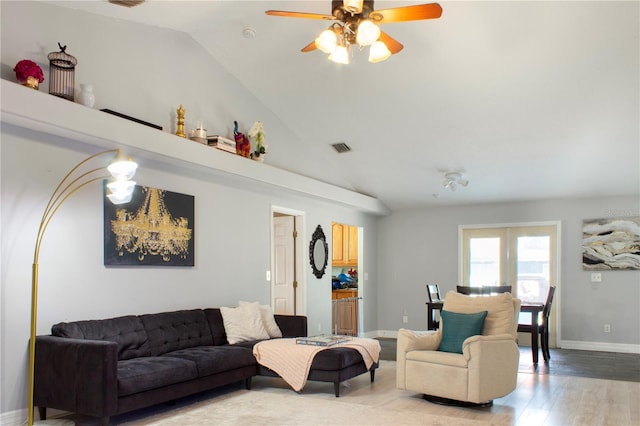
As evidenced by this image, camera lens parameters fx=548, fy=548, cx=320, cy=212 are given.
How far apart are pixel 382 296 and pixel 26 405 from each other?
670 cm

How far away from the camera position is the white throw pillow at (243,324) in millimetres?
5711

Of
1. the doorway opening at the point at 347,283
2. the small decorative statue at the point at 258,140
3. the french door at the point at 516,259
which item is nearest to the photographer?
the small decorative statue at the point at 258,140

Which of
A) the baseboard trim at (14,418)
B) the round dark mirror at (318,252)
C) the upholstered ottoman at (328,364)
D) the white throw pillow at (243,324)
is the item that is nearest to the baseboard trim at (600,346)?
the round dark mirror at (318,252)

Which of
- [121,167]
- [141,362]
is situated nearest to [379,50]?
[121,167]

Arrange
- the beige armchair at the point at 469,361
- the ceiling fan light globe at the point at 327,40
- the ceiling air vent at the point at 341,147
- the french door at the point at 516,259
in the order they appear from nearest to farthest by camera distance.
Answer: the ceiling fan light globe at the point at 327,40 < the beige armchair at the point at 469,361 < the ceiling air vent at the point at 341,147 < the french door at the point at 516,259

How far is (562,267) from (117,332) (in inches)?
260

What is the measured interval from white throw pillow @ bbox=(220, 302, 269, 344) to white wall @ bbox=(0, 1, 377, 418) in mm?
394

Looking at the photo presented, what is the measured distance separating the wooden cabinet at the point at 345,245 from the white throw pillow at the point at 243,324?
151 inches

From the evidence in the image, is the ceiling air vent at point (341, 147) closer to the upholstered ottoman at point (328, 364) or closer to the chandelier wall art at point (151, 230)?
the chandelier wall art at point (151, 230)

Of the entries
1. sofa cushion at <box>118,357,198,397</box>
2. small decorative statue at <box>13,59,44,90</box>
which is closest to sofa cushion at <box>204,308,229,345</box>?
sofa cushion at <box>118,357,198,397</box>

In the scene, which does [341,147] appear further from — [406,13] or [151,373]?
[151,373]

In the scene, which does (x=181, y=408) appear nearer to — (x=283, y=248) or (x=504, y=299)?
(x=504, y=299)

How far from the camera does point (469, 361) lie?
4.51 metres

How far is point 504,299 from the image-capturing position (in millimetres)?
5070
